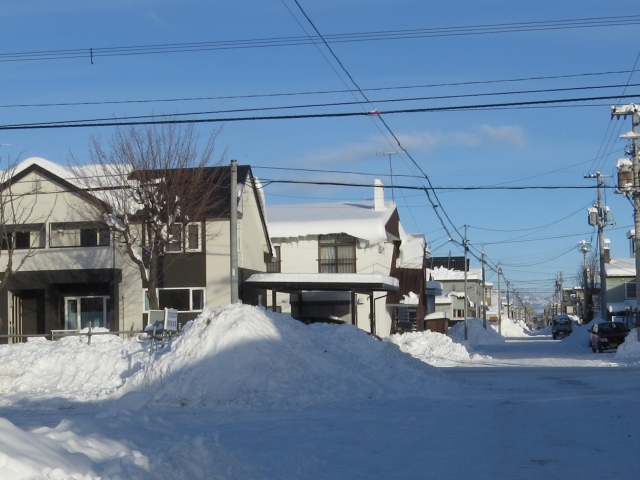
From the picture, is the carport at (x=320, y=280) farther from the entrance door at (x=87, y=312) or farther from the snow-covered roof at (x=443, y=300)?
the snow-covered roof at (x=443, y=300)

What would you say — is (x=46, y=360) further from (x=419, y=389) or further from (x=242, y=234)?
(x=242, y=234)

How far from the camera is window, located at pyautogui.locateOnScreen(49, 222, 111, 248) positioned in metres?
37.2

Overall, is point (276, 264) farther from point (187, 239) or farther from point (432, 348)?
point (432, 348)

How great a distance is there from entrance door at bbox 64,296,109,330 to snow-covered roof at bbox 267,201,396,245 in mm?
12447

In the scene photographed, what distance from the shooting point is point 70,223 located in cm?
3712

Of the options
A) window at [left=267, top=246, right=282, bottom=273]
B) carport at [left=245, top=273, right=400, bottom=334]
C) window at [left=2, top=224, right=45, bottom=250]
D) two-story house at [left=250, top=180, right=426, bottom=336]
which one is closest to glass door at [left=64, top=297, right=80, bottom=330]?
window at [left=2, top=224, right=45, bottom=250]

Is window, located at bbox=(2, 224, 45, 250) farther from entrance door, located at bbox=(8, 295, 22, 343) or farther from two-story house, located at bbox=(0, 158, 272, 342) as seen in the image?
entrance door, located at bbox=(8, 295, 22, 343)

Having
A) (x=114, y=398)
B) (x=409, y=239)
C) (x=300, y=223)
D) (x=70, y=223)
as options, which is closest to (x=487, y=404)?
(x=114, y=398)

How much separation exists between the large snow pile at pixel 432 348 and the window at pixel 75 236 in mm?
14631

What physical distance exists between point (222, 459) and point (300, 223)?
1509 inches

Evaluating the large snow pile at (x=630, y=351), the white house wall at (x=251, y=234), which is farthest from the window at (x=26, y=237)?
the large snow pile at (x=630, y=351)

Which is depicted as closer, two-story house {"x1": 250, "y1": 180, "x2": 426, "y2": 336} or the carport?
the carport

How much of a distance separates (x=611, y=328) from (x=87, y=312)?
88.8ft

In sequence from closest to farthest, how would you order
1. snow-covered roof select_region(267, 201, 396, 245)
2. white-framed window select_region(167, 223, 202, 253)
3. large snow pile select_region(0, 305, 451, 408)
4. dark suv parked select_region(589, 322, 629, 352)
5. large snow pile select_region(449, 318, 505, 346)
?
large snow pile select_region(0, 305, 451, 408) → white-framed window select_region(167, 223, 202, 253) → dark suv parked select_region(589, 322, 629, 352) → snow-covered roof select_region(267, 201, 396, 245) → large snow pile select_region(449, 318, 505, 346)
